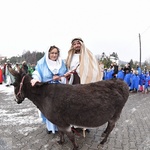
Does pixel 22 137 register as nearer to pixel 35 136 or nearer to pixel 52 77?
pixel 35 136

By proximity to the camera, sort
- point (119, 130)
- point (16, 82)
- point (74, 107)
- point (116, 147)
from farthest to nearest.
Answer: point (119, 130), point (116, 147), point (16, 82), point (74, 107)

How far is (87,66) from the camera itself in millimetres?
4180

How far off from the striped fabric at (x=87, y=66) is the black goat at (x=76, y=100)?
69 cm

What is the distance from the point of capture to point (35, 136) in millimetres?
4535

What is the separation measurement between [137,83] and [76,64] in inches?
354

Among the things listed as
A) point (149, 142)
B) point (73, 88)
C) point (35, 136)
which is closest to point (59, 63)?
point (73, 88)

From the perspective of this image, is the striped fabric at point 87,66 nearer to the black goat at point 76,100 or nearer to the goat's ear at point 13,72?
the black goat at point 76,100

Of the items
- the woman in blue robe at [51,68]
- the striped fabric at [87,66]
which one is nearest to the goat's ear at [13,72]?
the woman in blue robe at [51,68]

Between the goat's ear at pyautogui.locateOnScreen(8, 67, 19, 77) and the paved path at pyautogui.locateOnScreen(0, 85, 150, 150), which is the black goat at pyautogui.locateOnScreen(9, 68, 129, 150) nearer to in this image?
the goat's ear at pyautogui.locateOnScreen(8, 67, 19, 77)

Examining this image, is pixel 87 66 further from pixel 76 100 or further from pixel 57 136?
pixel 57 136

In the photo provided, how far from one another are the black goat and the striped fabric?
69 centimetres

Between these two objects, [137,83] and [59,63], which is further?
[137,83]

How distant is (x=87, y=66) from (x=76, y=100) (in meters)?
1.11

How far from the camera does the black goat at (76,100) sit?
331 cm
